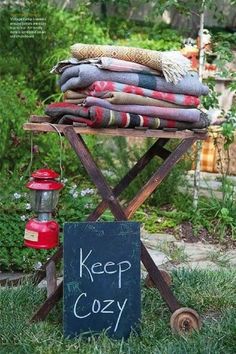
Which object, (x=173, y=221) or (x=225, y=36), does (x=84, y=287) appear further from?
(x=225, y=36)

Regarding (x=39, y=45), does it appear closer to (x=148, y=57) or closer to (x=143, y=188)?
Answer: (x=148, y=57)

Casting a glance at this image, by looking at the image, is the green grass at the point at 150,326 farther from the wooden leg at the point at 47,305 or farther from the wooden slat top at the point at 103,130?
the wooden slat top at the point at 103,130

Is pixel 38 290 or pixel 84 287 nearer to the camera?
pixel 84 287

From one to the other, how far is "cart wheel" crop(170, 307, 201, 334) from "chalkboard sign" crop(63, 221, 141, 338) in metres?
0.20

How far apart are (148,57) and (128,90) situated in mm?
228

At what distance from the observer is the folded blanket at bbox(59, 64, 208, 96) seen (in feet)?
11.9

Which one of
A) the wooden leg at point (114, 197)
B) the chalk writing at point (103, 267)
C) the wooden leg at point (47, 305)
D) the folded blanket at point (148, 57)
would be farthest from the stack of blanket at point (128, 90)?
the wooden leg at point (47, 305)

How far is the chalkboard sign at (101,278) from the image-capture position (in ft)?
11.9

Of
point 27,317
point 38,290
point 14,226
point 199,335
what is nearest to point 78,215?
point 14,226

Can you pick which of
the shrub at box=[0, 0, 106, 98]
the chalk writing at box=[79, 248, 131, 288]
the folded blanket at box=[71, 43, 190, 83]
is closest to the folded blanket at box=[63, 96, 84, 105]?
the folded blanket at box=[71, 43, 190, 83]

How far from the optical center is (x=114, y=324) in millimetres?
3715

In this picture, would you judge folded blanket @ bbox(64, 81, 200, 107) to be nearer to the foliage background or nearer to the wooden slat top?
the wooden slat top

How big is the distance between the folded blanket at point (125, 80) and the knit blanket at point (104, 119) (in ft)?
0.45

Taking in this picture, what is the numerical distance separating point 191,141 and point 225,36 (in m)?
2.36
